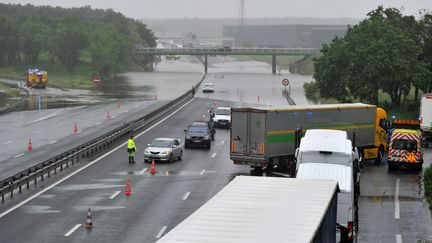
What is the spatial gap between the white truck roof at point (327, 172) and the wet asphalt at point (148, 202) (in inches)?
109

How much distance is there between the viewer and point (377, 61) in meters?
80.8

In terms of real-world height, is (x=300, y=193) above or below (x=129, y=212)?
above

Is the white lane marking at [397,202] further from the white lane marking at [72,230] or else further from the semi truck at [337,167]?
the white lane marking at [72,230]

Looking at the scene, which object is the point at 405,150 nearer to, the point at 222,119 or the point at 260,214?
the point at 222,119

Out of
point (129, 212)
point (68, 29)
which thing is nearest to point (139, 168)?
point (129, 212)

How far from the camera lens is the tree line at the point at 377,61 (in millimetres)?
80938

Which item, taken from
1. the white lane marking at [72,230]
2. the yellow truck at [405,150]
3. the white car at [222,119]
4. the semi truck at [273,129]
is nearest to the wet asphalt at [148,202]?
the white lane marking at [72,230]

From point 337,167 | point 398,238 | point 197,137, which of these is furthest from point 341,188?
point 197,137

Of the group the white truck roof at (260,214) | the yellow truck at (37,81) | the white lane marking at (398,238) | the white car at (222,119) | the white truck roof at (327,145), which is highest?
the white truck roof at (260,214)

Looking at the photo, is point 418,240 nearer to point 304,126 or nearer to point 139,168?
point 304,126

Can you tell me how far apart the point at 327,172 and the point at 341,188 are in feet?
5.56

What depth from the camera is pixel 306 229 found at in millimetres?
16219

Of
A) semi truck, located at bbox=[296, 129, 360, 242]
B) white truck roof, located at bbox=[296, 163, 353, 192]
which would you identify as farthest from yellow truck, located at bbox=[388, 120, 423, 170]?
white truck roof, located at bbox=[296, 163, 353, 192]

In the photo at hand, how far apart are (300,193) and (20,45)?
568 ft
